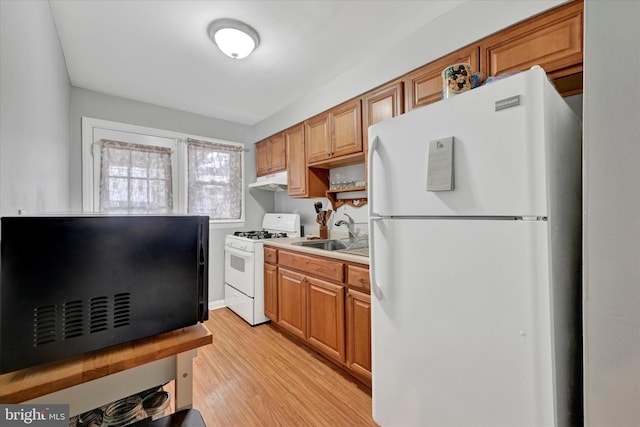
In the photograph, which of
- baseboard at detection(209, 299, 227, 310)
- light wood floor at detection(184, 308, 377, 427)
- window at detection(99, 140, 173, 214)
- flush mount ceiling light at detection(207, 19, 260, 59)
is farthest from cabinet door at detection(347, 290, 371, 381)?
window at detection(99, 140, 173, 214)

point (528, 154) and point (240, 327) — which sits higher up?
point (528, 154)

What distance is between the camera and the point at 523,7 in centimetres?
141

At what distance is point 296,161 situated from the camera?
3033mm

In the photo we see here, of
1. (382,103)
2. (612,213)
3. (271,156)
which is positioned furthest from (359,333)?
(271,156)

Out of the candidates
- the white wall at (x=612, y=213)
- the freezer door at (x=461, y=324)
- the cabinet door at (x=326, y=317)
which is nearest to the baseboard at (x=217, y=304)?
the cabinet door at (x=326, y=317)

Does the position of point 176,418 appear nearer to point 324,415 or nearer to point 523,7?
point 324,415

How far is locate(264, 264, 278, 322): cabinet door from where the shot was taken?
271 cm

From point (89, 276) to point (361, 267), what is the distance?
1.44 metres

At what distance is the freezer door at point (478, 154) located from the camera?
884 millimetres

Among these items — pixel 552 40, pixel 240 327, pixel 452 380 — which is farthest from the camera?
pixel 240 327

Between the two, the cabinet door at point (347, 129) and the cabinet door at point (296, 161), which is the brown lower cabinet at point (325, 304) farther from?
the cabinet door at point (347, 129)

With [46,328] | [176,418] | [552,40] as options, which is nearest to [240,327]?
[176,418]

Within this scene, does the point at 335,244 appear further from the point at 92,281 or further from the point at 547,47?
the point at 92,281

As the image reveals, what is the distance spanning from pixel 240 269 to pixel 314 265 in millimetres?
1214
